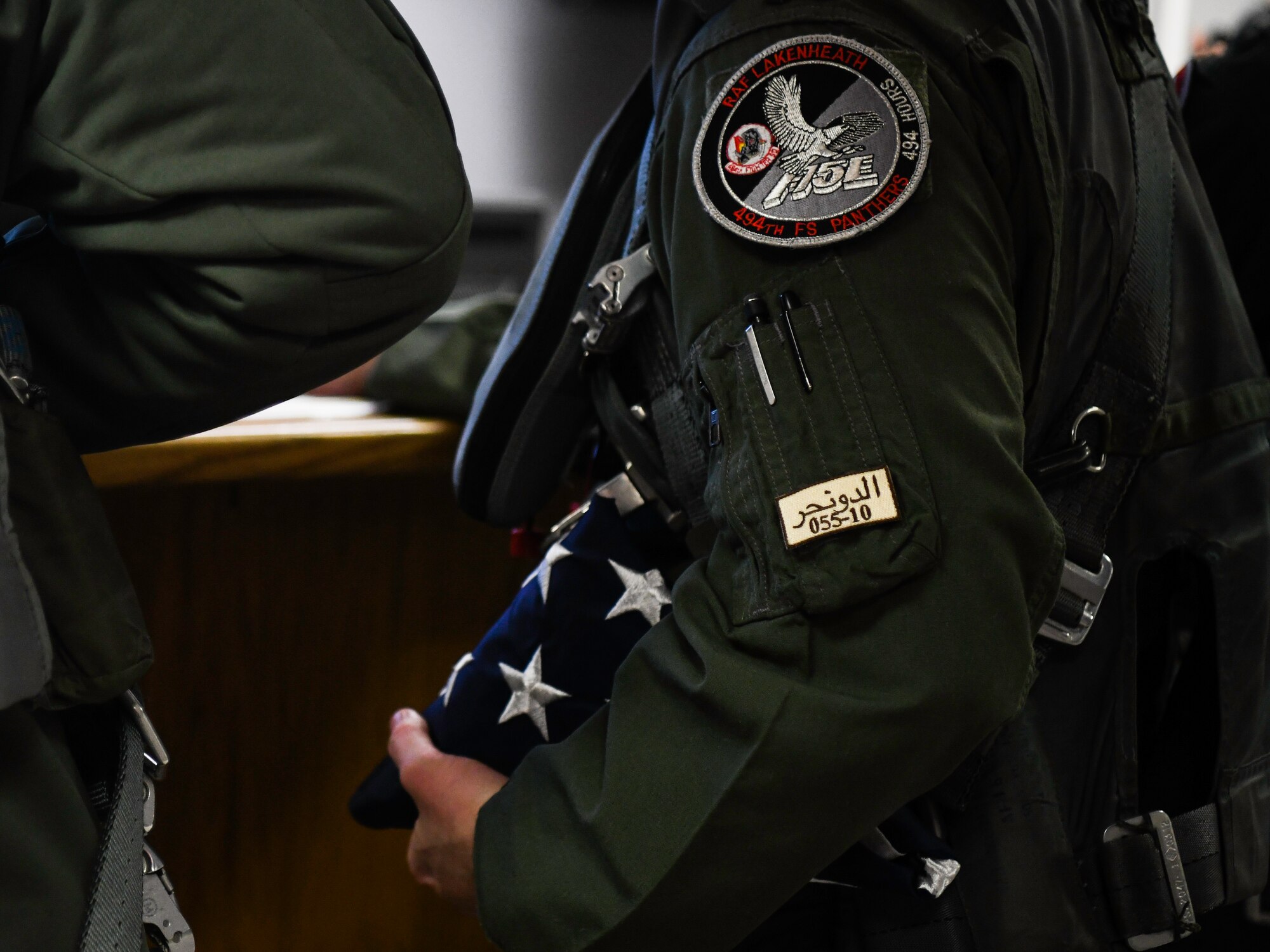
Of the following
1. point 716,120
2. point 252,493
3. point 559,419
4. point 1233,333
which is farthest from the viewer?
point 252,493

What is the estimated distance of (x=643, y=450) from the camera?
2.18 ft

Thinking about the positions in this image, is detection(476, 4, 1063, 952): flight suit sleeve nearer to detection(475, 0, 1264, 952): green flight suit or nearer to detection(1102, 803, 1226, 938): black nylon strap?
detection(475, 0, 1264, 952): green flight suit

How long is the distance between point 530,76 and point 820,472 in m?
2.29

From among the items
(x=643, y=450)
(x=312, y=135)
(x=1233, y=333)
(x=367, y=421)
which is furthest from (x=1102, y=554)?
(x=367, y=421)

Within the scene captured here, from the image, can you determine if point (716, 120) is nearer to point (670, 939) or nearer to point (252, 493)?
point (670, 939)

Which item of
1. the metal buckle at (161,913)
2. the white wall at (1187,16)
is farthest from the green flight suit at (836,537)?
the white wall at (1187,16)

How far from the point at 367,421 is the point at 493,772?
437 millimetres

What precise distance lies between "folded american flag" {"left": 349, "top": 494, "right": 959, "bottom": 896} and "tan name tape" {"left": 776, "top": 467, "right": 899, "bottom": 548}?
0.18m

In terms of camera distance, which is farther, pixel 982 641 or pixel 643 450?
pixel 643 450

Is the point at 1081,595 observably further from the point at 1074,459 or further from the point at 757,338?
the point at 757,338

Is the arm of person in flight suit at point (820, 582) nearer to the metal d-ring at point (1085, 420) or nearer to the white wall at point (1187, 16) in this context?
the metal d-ring at point (1085, 420)

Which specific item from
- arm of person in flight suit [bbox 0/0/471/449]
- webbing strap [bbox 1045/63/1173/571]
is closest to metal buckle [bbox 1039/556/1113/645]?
webbing strap [bbox 1045/63/1173/571]

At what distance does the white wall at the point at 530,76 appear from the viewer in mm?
2424

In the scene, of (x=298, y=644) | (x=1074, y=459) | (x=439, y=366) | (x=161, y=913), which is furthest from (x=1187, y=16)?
(x=161, y=913)
